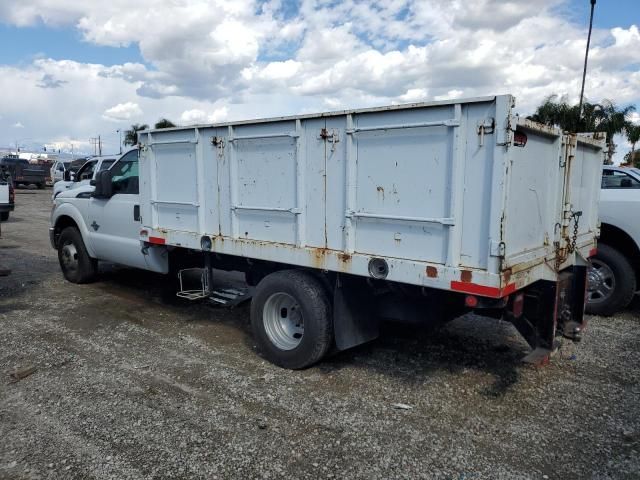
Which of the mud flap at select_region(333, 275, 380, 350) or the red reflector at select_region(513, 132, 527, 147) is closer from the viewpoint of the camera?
the red reflector at select_region(513, 132, 527, 147)

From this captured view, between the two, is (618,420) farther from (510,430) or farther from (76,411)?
(76,411)

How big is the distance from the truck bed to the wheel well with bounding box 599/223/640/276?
1408mm

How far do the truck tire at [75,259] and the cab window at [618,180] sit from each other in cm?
742

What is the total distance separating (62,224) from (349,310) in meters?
5.77

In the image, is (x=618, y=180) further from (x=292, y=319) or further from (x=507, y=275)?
(x=292, y=319)

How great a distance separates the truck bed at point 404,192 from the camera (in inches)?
143

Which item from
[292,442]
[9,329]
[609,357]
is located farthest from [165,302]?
[609,357]

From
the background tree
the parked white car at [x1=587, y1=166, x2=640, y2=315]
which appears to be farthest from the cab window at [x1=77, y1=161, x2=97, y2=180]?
the background tree

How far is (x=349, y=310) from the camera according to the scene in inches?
183

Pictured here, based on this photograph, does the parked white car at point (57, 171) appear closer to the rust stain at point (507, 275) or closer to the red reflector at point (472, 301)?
the red reflector at point (472, 301)

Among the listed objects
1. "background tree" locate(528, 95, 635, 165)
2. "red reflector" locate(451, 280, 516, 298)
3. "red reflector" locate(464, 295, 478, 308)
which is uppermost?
"background tree" locate(528, 95, 635, 165)

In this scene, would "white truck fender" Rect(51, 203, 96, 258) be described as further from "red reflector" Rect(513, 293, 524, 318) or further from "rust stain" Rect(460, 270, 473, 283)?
"red reflector" Rect(513, 293, 524, 318)

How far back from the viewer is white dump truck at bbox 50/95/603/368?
3.69 m

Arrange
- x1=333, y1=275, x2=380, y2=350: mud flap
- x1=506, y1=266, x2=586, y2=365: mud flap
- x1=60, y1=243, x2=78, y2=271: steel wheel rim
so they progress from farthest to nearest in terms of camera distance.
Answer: x1=60, y1=243, x2=78, y2=271: steel wheel rim
x1=333, y1=275, x2=380, y2=350: mud flap
x1=506, y1=266, x2=586, y2=365: mud flap
